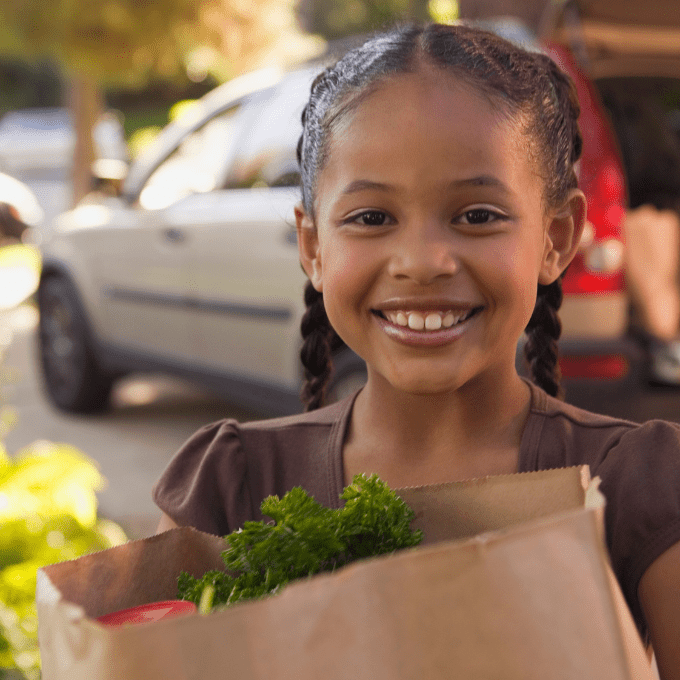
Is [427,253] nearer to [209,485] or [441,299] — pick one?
[441,299]

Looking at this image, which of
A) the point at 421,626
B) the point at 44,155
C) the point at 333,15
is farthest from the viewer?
the point at 333,15

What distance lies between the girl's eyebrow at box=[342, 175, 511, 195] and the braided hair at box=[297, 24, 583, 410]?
4.7 inches

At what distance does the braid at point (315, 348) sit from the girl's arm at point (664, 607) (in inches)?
32.1

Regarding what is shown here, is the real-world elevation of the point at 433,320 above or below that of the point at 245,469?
above

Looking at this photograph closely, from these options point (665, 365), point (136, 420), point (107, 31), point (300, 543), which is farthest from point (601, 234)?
point (107, 31)

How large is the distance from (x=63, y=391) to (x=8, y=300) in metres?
5.39

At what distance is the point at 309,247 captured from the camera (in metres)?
1.58

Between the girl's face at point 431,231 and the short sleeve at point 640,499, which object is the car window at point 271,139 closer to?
the girl's face at point 431,231

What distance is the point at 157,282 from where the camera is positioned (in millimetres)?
5062

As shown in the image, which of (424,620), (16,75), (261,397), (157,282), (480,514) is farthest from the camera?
(16,75)

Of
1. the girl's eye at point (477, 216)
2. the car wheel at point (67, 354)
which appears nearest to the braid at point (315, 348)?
the girl's eye at point (477, 216)

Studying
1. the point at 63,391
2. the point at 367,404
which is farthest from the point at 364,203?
the point at 63,391

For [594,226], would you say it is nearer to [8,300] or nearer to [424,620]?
[424,620]

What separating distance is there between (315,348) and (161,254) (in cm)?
333
